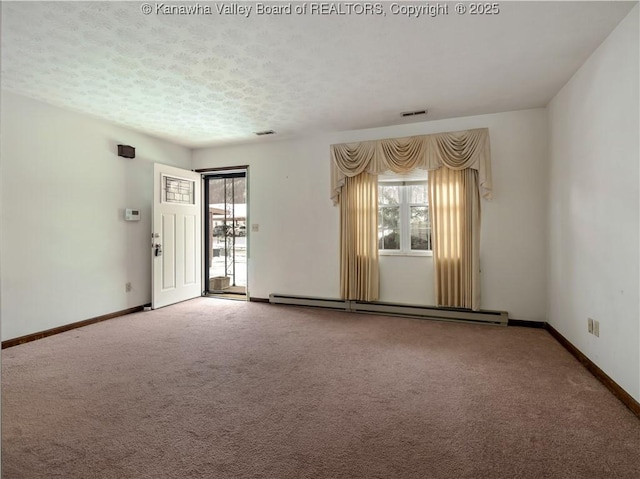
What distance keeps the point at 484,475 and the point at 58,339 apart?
424cm

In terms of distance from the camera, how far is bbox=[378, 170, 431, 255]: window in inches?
192

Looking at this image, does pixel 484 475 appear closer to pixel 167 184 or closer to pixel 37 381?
pixel 37 381

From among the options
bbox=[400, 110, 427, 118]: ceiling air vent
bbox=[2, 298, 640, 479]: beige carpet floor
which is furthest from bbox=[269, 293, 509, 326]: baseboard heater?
bbox=[400, 110, 427, 118]: ceiling air vent

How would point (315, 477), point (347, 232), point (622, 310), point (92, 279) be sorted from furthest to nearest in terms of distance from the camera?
point (347, 232), point (92, 279), point (622, 310), point (315, 477)

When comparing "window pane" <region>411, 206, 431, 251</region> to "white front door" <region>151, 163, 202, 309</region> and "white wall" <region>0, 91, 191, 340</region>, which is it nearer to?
"white front door" <region>151, 163, 202, 309</region>

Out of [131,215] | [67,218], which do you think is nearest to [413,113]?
[131,215]

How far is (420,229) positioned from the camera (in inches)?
193

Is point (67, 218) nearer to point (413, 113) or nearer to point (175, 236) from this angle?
point (175, 236)

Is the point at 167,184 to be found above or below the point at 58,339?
above

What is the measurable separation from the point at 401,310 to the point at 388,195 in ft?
5.25

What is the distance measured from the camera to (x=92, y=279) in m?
4.55

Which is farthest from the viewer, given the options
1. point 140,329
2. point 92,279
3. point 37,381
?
point 92,279

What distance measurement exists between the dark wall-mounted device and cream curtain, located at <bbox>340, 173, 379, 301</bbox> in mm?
2983

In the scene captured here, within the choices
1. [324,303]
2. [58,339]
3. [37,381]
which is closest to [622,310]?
[324,303]
